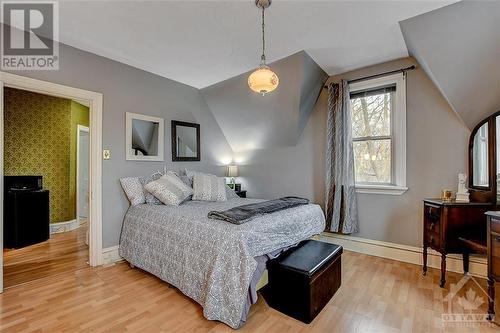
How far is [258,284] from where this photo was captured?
1.98 meters

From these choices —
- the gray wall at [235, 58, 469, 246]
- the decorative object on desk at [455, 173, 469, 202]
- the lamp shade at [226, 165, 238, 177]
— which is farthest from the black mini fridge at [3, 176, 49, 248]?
the decorative object on desk at [455, 173, 469, 202]

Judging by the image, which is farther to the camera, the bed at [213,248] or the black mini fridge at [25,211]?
the black mini fridge at [25,211]

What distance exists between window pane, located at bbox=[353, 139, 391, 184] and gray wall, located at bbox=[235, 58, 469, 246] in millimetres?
254

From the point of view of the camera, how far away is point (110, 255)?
3.00 metres

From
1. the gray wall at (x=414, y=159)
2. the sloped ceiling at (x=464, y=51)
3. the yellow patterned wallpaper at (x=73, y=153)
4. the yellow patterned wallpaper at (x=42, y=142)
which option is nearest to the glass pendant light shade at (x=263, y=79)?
the sloped ceiling at (x=464, y=51)

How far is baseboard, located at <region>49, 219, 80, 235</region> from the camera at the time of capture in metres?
4.25

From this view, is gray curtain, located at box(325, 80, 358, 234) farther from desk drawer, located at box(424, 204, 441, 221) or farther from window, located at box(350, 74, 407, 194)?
→ desk drawer, located at box(424, 204, 441, 221)

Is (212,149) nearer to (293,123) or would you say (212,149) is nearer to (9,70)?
(293,123)

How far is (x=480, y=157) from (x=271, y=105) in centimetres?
255

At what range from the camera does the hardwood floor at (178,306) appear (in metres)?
1.78

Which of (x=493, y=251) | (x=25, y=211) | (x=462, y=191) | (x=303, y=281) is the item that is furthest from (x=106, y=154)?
(x=462, y=191)

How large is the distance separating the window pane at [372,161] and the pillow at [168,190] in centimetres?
250

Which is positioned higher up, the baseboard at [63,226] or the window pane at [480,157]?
the window pane at [480,157]

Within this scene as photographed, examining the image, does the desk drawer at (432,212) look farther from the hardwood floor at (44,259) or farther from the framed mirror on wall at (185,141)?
the hardwood floor at (44,259)
